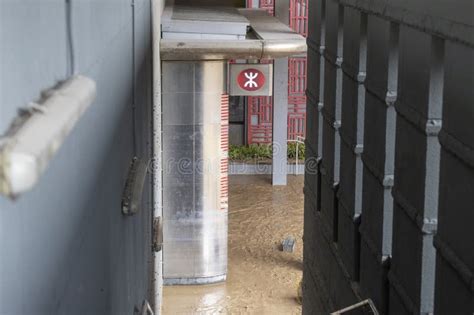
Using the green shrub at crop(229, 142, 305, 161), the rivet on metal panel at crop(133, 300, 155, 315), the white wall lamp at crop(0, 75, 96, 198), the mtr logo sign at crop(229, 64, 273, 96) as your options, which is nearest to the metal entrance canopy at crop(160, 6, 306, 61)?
the mtr logo sign at crop(229, 64, 273, 96)

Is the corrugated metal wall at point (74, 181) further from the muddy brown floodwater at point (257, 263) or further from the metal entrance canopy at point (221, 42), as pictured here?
the muddy brown floodwater at point (257, 263)

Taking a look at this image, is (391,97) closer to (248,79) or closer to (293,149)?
(248,79)

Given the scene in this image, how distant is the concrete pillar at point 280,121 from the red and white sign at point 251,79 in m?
4.52

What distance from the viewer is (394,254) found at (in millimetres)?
Answer: 4707

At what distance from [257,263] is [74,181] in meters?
10.4

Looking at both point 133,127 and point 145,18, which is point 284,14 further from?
point 133,127

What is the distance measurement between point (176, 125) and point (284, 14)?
513 centimetres

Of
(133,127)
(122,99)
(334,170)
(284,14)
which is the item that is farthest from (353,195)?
(284,14)

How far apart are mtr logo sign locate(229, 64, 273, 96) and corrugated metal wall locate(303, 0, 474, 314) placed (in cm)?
525

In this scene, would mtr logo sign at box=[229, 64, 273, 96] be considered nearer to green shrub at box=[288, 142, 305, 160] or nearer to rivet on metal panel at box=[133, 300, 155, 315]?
rivet on metal panel at box=[133, 300, 155, 315]

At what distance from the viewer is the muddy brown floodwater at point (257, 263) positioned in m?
12.1

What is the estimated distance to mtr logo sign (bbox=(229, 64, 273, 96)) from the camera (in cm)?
1270

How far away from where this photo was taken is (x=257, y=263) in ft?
44.6

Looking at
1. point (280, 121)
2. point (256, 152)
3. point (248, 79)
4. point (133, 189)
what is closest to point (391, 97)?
point (133, 189)
